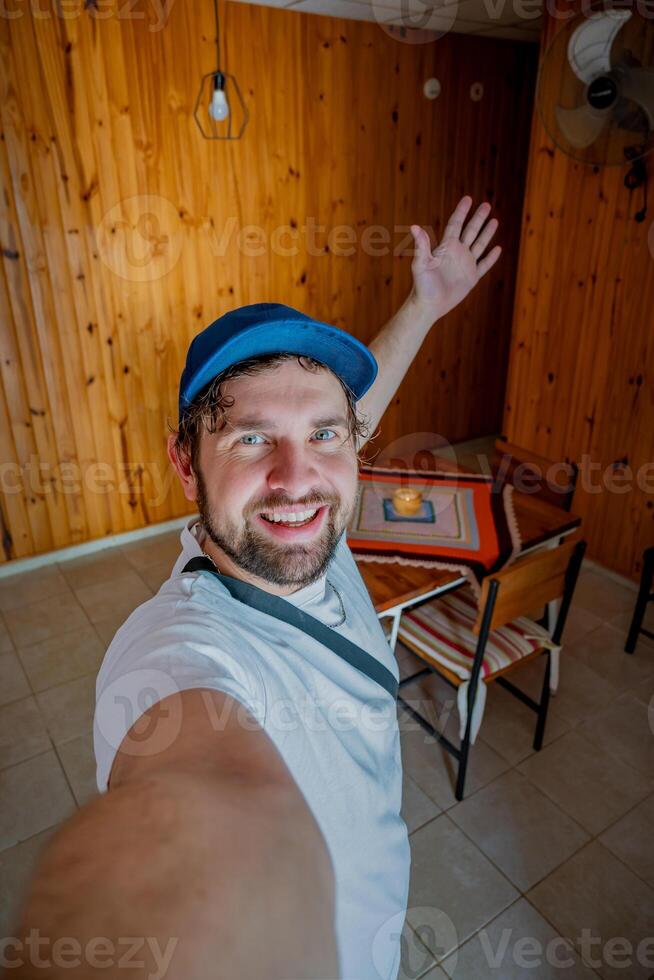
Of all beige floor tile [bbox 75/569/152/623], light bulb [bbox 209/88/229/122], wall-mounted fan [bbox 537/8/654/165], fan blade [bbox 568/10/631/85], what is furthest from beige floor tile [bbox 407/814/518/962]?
light bulb [bbox 209/88/229/122]

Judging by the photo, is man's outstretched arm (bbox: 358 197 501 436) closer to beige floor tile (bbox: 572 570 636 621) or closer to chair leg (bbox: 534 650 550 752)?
chair leg (bbox: 534 650 550 752)

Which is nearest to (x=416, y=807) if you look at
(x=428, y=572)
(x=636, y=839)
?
(x=636, y=839)

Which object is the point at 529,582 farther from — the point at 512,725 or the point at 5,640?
the point at 5,640

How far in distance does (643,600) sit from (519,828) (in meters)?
1.11

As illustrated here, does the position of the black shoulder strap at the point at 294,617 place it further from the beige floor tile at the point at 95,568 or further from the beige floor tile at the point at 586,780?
the beige floor tile at the point at 95,568

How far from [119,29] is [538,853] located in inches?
145

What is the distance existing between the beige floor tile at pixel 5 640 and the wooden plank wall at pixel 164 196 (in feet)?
1.69

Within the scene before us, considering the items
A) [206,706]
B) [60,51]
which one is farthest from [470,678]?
[60,51]

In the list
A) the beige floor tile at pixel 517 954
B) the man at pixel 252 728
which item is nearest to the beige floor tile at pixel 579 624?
the beige floor tile at pixel 517 954

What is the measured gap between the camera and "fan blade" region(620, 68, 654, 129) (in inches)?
88.9

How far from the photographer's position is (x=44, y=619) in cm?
286

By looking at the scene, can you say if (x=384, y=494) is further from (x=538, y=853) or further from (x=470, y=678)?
(x=538, y=853)

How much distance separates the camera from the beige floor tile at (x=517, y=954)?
1.52 meters

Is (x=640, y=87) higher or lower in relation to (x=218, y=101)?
lower
